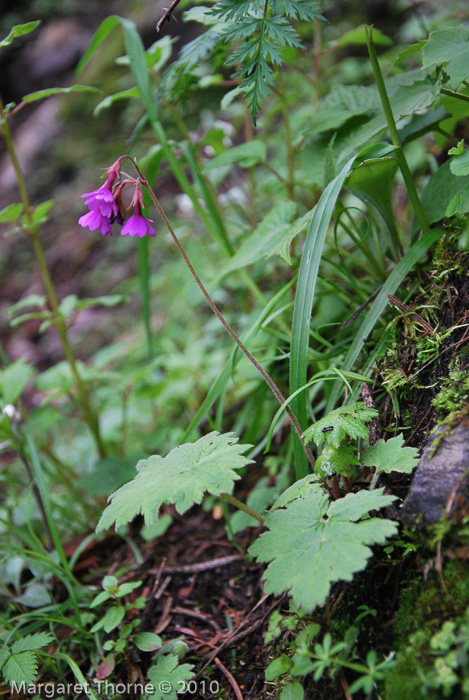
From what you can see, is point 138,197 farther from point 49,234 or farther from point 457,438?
point 49,234

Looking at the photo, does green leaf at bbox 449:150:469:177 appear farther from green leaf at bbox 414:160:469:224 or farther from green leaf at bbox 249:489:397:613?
green leaf at bbox 249:489:397:613

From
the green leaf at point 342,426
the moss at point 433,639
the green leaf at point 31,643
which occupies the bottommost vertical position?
the green leaf at point 31,643

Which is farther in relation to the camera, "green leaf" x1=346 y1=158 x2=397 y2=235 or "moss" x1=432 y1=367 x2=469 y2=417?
"green leaf" x1=346 y1=158 x2=397 y2=235

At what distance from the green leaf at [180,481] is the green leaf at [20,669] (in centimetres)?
44

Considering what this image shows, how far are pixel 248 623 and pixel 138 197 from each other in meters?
1.11

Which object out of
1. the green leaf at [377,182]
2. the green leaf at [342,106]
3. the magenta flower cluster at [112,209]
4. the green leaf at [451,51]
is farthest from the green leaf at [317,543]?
the green leaf at [342,106]

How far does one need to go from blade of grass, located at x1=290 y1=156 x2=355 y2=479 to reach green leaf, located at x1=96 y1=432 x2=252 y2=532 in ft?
0.73

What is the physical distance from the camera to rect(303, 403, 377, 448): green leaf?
39.4 inches

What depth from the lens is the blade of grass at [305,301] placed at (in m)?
1.19

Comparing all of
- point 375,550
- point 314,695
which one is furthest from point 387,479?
point 314,695

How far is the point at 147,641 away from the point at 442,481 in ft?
2.74

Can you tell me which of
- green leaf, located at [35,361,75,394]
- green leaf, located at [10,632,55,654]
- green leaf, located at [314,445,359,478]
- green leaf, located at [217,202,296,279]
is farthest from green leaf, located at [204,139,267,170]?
green leaf, located at [10,632,55,654]

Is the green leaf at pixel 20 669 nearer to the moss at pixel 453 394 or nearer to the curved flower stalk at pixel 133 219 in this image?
the curved flower stalk at pixel 133 219

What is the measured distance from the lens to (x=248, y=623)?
4.09 feet
